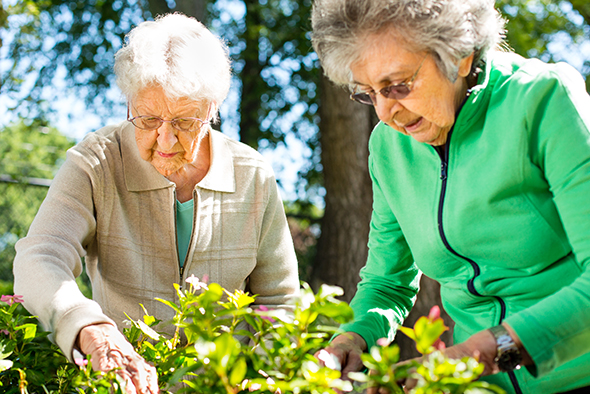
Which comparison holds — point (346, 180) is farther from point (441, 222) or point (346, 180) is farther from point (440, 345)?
point (440, 345)

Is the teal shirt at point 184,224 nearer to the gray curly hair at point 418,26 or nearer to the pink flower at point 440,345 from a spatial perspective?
the gray curly hair at point 418,26

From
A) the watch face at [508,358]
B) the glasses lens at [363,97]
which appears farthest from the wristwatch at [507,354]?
the glasses lens at [363,97]

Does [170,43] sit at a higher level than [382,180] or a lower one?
higher

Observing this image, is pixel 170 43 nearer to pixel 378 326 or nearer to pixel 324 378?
pixel 378 326

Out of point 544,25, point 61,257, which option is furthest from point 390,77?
point 544,25

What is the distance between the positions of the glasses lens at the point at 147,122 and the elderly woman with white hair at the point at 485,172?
721mm

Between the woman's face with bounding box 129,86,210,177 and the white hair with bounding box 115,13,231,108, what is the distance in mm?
32

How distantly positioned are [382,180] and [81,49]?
7.05 meters

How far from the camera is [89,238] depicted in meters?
2.19

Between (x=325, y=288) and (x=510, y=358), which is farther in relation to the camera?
(x=510, y=358)

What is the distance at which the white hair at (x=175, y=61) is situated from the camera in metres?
2.07

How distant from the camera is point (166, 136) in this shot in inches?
83.9

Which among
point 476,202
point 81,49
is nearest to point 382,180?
point 476,202

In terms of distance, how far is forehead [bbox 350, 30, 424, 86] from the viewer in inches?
59.9
